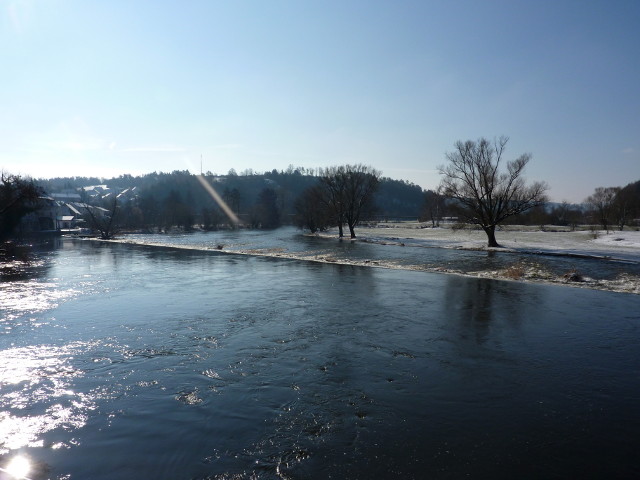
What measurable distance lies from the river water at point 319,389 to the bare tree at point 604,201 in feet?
265

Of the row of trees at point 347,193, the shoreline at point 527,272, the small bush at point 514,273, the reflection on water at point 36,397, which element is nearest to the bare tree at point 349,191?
the row of trees at point 347,193

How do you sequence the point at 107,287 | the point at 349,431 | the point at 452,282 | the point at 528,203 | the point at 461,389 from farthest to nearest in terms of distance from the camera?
the point at 528,203 < the point at 452,282 < the point at 107,287 < the point at 461,389 < the point at 349,431

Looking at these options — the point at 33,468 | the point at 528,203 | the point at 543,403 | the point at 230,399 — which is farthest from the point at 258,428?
the point at 528,203

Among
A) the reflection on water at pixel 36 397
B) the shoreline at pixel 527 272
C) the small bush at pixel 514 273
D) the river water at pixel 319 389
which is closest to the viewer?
the river water at pixel 319 389

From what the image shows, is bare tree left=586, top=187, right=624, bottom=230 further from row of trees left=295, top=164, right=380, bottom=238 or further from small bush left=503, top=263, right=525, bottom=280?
small bush left=503, top=263, right=525, bottom=280

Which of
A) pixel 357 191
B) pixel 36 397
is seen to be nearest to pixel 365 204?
pixel 357 191

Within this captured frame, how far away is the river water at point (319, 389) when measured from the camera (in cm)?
609

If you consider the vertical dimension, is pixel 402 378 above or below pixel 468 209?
below

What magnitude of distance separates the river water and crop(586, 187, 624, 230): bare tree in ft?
265

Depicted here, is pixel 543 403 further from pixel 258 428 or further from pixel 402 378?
→ pixel 258 428

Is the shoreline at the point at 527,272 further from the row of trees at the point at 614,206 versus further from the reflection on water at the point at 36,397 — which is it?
the row of trees at the point at 614,206

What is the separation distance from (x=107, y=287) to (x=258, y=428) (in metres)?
18.6

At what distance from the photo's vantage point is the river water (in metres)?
6.09

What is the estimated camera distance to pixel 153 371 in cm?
955
